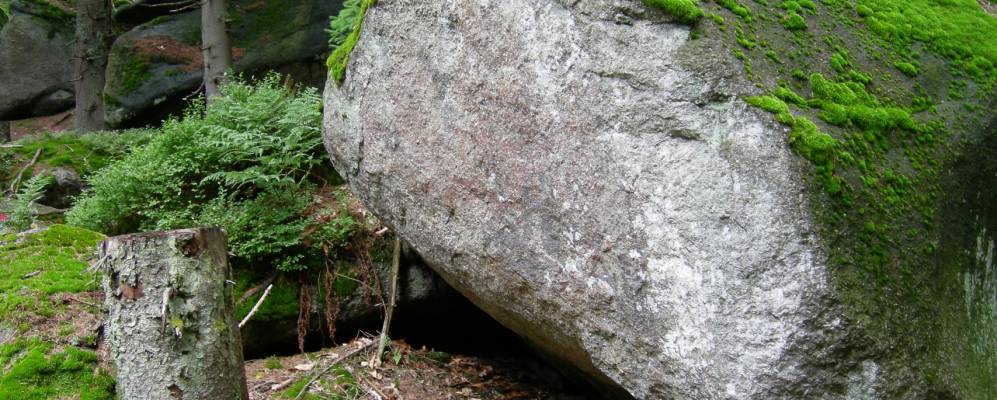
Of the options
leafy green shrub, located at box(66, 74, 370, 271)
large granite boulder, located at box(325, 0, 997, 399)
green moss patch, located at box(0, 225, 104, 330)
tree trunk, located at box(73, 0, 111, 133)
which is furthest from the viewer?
tree trunk, located at box(73, 0, 111, 133)

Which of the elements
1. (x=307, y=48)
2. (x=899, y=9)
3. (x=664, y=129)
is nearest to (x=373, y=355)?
(x=664, y=129)

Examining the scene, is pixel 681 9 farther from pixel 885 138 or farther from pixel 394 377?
pixel 394 377

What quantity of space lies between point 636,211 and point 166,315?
268 centimetres

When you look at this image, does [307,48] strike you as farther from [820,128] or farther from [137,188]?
[820,128]

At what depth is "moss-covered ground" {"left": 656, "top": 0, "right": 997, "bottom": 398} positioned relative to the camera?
3470 mm

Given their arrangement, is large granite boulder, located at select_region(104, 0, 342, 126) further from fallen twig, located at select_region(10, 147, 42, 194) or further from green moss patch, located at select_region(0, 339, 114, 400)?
green moss patch, located at select_region(0, 339, 114, 400)

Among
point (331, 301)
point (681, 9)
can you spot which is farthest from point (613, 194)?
point (331, 301)

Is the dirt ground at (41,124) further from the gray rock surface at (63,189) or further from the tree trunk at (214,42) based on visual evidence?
the tree trunk at (214,42)

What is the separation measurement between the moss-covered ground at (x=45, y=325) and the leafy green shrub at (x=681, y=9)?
4232 mm

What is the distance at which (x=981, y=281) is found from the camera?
3986 mm

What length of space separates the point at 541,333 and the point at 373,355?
6.91 feet

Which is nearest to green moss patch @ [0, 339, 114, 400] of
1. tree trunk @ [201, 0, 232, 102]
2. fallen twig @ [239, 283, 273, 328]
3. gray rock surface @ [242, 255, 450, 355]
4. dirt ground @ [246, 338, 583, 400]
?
dirt ground @ [246, 338, 583, 400]

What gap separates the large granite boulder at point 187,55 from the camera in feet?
41.6

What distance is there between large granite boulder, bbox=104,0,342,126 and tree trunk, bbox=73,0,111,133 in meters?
0.29
